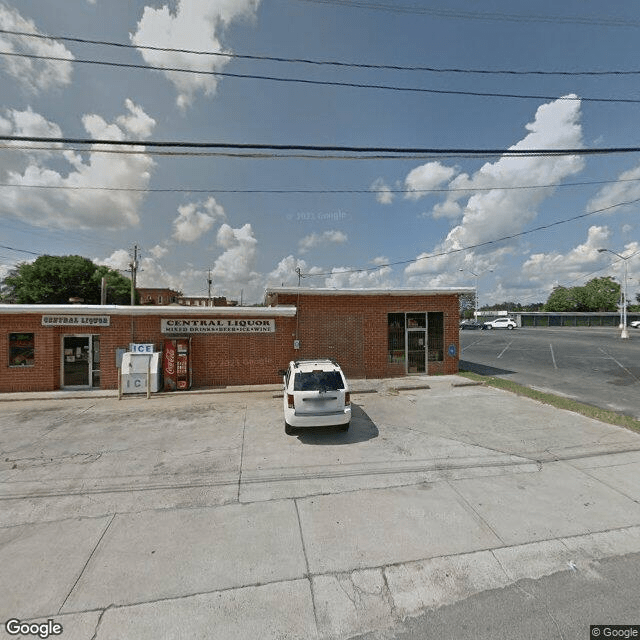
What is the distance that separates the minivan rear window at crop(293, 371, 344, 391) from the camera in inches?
273

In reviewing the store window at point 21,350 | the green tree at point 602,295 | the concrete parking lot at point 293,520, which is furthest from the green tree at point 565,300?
the store window at point 21,350

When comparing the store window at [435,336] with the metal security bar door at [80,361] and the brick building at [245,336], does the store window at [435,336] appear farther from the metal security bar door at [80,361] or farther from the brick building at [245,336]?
the metal security bar door at [80,361]

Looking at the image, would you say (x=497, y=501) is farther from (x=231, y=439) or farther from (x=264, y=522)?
(x=231, y=439)

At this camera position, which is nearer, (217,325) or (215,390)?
(215,390)

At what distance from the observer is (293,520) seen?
410 cm

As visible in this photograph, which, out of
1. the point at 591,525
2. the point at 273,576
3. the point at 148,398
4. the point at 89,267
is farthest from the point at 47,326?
the point at 89,267

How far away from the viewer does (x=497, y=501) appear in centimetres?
448

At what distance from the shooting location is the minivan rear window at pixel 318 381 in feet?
22.8

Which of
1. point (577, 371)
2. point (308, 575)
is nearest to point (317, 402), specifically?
point (308, 575)

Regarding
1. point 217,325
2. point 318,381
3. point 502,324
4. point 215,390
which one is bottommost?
point 215,390

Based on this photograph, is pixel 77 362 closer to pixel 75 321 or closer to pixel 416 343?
pixel 75 321

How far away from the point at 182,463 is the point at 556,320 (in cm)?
7009

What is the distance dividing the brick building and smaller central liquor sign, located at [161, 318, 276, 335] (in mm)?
38

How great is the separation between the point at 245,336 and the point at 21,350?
805 cm
